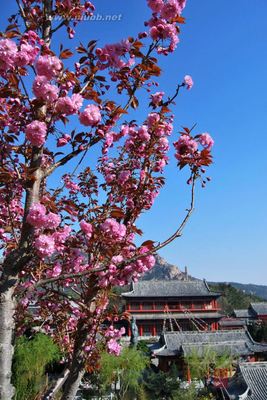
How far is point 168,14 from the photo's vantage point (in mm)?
3334

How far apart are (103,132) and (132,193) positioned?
105 cm

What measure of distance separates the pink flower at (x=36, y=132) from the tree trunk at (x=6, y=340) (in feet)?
3.55

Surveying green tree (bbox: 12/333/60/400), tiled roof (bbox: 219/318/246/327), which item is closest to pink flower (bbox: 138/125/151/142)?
green tree (bbox: 12/333/60/400)

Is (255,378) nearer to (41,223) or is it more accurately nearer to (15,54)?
(41,223)

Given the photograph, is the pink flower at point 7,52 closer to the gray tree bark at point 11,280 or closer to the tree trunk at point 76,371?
the gray tree bark at point 11,280

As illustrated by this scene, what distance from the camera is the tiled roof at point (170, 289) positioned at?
41.9 meters

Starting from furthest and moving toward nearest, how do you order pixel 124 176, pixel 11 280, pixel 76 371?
pixel 124 176, pixel 76 371, pixel 11 280

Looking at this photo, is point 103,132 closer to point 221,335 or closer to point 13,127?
point 13,127

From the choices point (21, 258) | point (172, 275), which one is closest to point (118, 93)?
point (21, 258)

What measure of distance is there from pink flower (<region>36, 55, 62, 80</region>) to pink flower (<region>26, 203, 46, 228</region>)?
97cm

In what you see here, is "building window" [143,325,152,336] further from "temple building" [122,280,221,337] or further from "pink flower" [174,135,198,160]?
"pink flower" [174,135,198,160]

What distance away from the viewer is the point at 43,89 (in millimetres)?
2709

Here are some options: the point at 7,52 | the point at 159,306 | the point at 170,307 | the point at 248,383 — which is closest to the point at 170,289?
the point at 170,307

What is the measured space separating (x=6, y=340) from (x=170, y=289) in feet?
137
